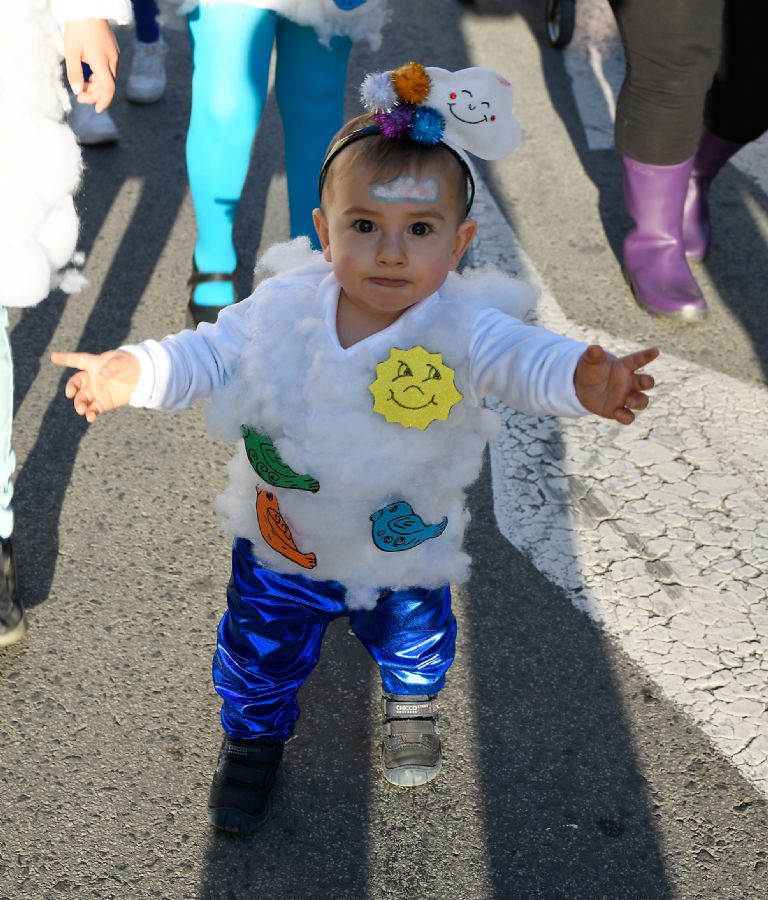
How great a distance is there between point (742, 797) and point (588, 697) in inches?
14.8

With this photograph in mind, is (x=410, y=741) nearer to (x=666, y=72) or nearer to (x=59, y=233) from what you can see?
(x=59, y=233)

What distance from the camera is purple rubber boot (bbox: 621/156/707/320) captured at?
377 cm

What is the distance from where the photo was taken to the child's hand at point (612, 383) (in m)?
1.67

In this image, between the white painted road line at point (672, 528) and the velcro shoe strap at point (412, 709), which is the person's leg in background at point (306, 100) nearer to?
the white painted road line at point (672, 528)

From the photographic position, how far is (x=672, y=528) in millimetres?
2967

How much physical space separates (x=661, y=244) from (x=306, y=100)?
1.32 m

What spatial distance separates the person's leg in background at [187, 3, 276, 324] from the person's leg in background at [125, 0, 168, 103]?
1622mm

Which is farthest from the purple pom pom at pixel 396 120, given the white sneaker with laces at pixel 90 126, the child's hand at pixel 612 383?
the white sneaker with laces at pixel 90 126

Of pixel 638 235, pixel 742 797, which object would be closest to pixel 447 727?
pixel 742 797

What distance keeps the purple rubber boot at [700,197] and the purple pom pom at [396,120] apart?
2457 mm

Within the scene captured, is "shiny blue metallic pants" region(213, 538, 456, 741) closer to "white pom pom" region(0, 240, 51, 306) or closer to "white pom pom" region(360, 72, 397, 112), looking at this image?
"white pom pom" region(0, 240, 51, 306)

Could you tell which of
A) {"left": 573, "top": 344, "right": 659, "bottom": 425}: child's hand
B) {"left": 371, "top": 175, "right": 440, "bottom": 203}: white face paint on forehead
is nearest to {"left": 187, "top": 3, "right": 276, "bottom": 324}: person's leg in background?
{"left": 371, "top": 175, "right": 440, "bottom": 203}: white face paint on forehead

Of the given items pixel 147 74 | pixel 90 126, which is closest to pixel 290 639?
pixel 90 126

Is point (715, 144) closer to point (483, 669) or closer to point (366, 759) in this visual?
point (483, 669)
